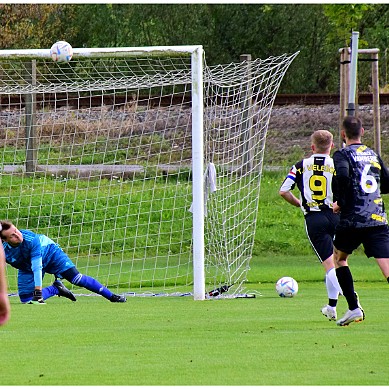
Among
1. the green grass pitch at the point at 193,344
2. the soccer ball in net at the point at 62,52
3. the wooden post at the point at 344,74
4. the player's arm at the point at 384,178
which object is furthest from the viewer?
the wooden post at the point at 344,74

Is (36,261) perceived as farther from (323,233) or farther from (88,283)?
(323,233)

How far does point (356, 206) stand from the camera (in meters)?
9.84

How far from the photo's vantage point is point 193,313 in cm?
1140

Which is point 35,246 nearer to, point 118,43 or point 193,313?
point 193,313

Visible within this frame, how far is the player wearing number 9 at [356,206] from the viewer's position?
32.2ft

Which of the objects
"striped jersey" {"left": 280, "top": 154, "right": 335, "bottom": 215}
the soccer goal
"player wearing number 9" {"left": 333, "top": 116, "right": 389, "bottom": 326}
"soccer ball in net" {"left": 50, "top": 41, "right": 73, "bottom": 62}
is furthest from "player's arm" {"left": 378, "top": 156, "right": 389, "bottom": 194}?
"soccer ball in net" {"left": 50, "top": 41, "right": 73, "bottom": 62}

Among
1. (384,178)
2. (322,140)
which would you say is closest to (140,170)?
(322,140)

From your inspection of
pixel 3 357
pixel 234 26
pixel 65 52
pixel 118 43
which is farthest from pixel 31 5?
pixel 3 357

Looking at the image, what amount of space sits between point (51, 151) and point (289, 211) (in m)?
6.34

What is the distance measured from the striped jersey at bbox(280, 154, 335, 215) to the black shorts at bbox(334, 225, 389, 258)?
1127 millimetres

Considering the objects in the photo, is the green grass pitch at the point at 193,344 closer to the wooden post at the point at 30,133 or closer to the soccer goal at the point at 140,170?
the soccer goal at the point at 140,170

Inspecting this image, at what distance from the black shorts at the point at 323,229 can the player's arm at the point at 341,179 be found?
3.65 ft

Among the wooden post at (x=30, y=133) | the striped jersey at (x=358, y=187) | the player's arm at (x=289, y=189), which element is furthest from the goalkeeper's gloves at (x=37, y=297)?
the wooden post at (x=30, y=133)

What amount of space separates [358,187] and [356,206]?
189 millimetres
